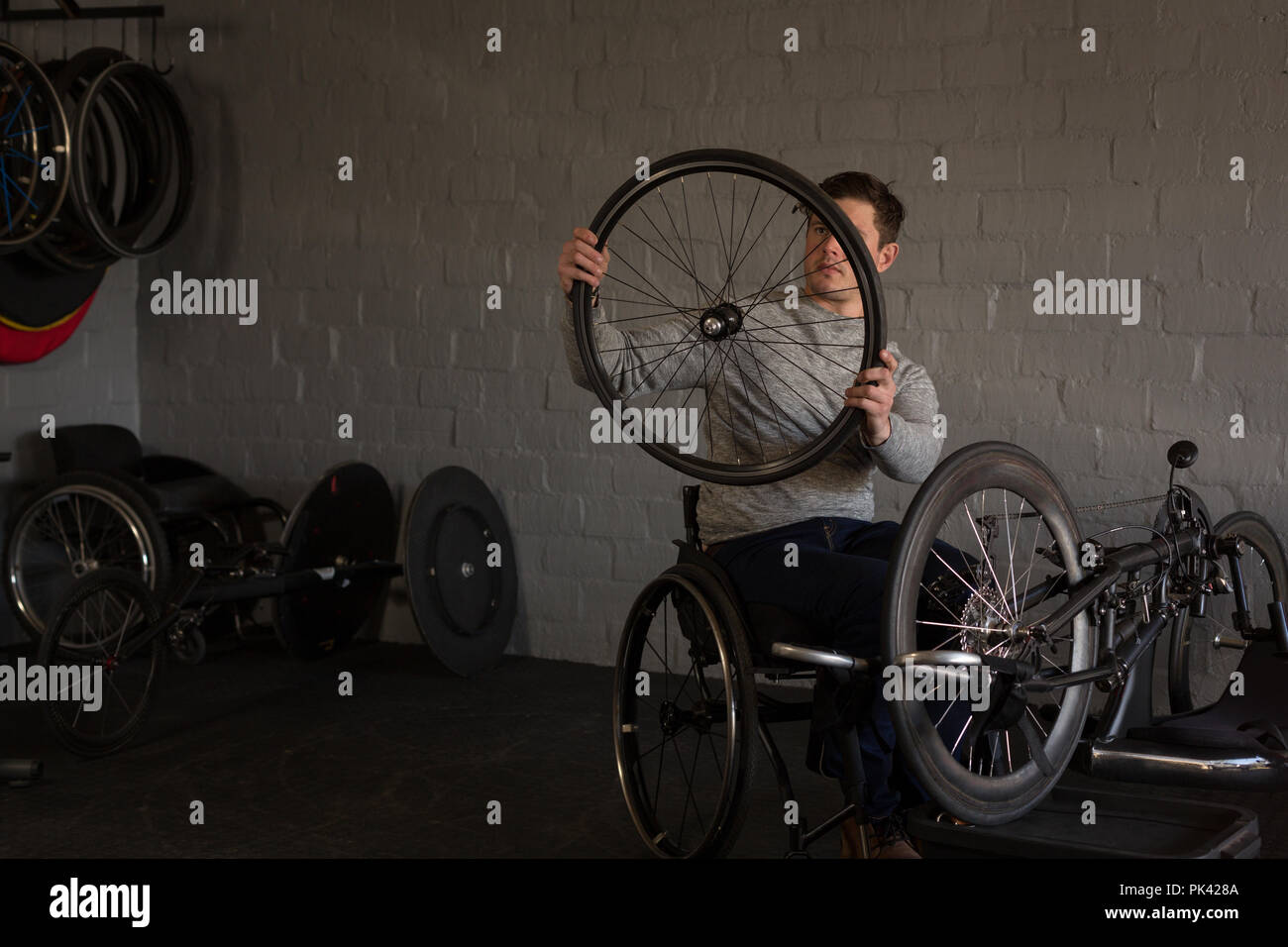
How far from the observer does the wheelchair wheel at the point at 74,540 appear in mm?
3867

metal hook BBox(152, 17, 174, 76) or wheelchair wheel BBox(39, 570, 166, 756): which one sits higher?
metal hook BBox(152, 17, 174, 76)

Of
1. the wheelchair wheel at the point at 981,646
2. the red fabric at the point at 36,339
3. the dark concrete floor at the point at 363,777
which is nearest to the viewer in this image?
the wheelchair wheel at the point at 981,646

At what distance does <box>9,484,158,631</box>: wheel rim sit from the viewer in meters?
3.89

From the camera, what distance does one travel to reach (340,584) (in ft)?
12.9

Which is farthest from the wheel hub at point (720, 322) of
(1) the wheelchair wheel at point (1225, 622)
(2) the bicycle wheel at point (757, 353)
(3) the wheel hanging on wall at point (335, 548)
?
(3) the wheel hanging on wall at point (335, 548)

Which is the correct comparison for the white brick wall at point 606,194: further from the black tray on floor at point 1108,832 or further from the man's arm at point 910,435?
the black tray on floor at point 1108,832

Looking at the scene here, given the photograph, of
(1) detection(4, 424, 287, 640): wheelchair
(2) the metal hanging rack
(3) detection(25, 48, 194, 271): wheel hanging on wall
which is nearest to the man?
(1) detection(4, 424, 287, 640): wheelchair

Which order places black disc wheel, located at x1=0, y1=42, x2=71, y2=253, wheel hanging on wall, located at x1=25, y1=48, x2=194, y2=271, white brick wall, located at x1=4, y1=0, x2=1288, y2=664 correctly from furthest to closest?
1. wheel hanging on wall, located at x1=25, y1=48, x2=194, y2=271
2. black disc wheel, located at x1=0, y1=42, x2=71, y2=253
3. white brick wall, located at x1=4, y1=0, x2=1288, y2=664

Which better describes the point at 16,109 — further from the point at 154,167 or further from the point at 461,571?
the point at 461,571

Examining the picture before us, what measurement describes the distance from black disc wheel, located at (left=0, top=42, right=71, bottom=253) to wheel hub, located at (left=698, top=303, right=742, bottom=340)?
2499mm

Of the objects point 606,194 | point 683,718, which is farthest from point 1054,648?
point 606,194

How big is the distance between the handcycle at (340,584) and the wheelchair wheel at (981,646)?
2.00 meters

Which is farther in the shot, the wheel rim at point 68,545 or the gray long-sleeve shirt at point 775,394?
the wheel rim at point 68,545

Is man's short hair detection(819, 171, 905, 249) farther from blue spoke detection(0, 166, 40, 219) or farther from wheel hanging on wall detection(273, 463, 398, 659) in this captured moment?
blue spoke detection(0, 166, 40, 219)
